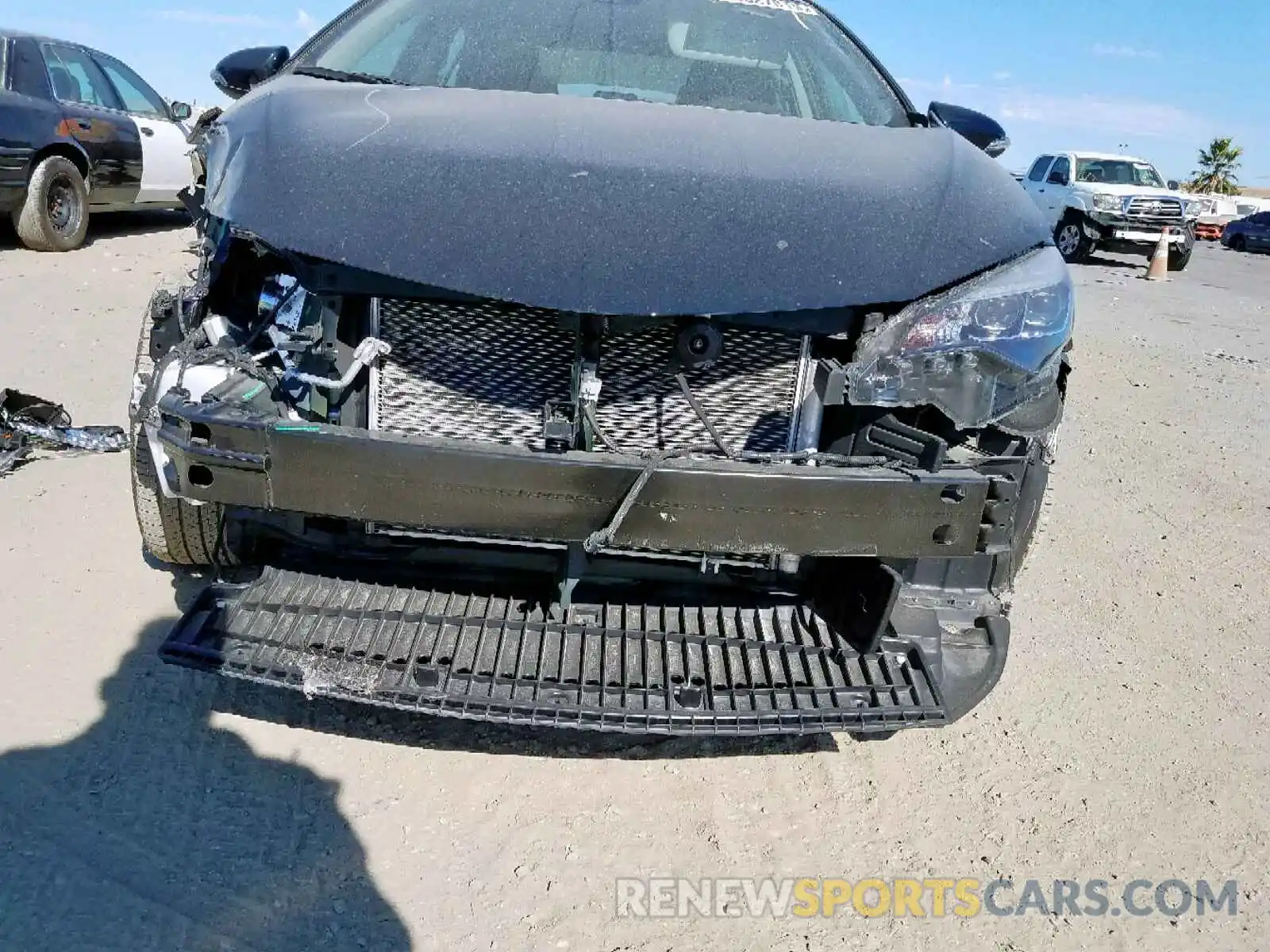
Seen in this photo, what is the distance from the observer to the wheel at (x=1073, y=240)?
16.4m

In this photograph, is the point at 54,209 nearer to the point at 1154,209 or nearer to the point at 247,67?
the point at 247,67

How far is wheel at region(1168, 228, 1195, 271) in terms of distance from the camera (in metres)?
16.3

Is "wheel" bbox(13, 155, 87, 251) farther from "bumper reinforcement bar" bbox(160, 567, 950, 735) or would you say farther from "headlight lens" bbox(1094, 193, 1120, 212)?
"headlight lens" bbox(1094, 193, 1120, 212)

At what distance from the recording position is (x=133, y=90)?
9406mm

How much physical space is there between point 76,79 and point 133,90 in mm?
951

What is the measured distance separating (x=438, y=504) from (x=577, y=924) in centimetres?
89

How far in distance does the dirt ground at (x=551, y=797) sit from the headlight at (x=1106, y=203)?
47.2 ft

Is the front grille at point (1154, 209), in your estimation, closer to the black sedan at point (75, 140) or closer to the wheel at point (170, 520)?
the black sedan at point (75, 140)

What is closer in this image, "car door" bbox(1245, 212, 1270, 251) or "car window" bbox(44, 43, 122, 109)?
"car window" bbox(44, 43, 122, 109)

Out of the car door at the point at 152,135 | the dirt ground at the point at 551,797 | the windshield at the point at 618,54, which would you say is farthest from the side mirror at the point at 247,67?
the car door at the point at 152,135

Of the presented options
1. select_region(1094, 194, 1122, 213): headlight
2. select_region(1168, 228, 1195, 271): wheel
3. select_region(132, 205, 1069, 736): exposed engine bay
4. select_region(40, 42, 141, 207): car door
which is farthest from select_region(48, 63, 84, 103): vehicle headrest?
select_region(1168, 228, 1195, 271): wheel

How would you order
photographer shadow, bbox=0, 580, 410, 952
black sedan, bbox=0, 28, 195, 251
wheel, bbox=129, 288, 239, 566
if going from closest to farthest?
1. photographer shadow, bbox=0, 580, 410, 952
2. wheel, bbox=129, 288, 239, 566
3. black sedan, bbox=0, 28, 195, 251

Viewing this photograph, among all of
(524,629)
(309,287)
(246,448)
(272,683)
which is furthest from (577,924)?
(309,287)

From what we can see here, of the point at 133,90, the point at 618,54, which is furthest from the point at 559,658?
the point at 133,90
